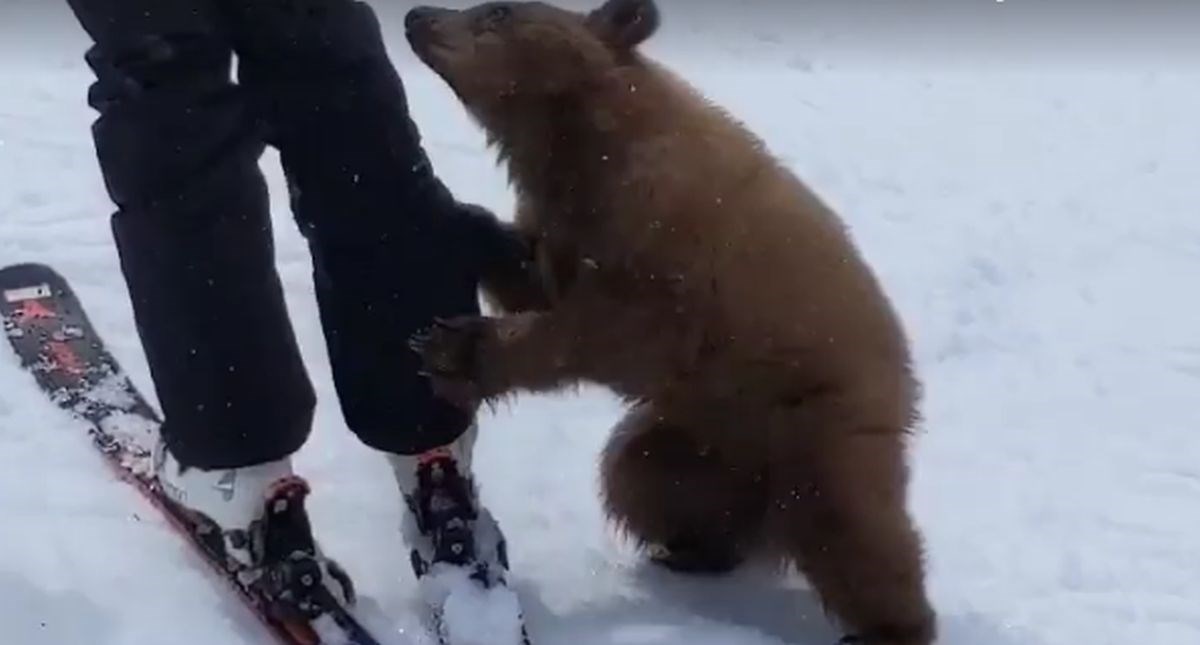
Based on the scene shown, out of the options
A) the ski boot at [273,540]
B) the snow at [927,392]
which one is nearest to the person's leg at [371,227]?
the ski boot at [273,540]

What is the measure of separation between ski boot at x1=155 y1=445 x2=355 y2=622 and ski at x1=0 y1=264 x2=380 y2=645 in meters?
0.02

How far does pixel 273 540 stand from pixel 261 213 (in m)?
0.58

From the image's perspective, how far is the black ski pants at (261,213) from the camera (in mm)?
2814

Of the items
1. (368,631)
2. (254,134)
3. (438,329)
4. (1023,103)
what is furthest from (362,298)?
(1023,103)

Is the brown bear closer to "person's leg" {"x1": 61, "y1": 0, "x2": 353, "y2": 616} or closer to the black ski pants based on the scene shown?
the black ski pants

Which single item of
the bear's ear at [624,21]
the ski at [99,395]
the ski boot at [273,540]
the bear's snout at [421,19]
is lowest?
the ski at [99,395]

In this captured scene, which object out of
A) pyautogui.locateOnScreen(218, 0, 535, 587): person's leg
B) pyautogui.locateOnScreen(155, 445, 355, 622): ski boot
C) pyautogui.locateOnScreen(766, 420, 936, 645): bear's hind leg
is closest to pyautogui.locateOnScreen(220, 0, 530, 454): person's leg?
pyautogui.locateOnScreen(218, 0, 535, 587): person's leg

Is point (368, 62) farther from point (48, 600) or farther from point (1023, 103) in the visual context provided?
point (1023, 103)

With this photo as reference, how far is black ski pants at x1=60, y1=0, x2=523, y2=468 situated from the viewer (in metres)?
2.81

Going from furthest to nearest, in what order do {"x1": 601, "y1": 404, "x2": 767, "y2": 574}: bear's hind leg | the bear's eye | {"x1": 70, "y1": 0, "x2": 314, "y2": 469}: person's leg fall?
the bear's eye → {"x1": 601, "y1": 404, "x2": 767, "y2": 574}: bear's hind leg → {"x1": 70, "y1": 0, "x2": 314, "y2": 469}: person's leg

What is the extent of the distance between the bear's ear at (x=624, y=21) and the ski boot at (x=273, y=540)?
3.27ft

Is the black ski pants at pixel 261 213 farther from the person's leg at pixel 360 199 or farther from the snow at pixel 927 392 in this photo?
the snow at pixel 927 392

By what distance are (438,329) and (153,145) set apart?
57 cm

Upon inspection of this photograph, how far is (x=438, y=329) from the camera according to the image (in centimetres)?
298
